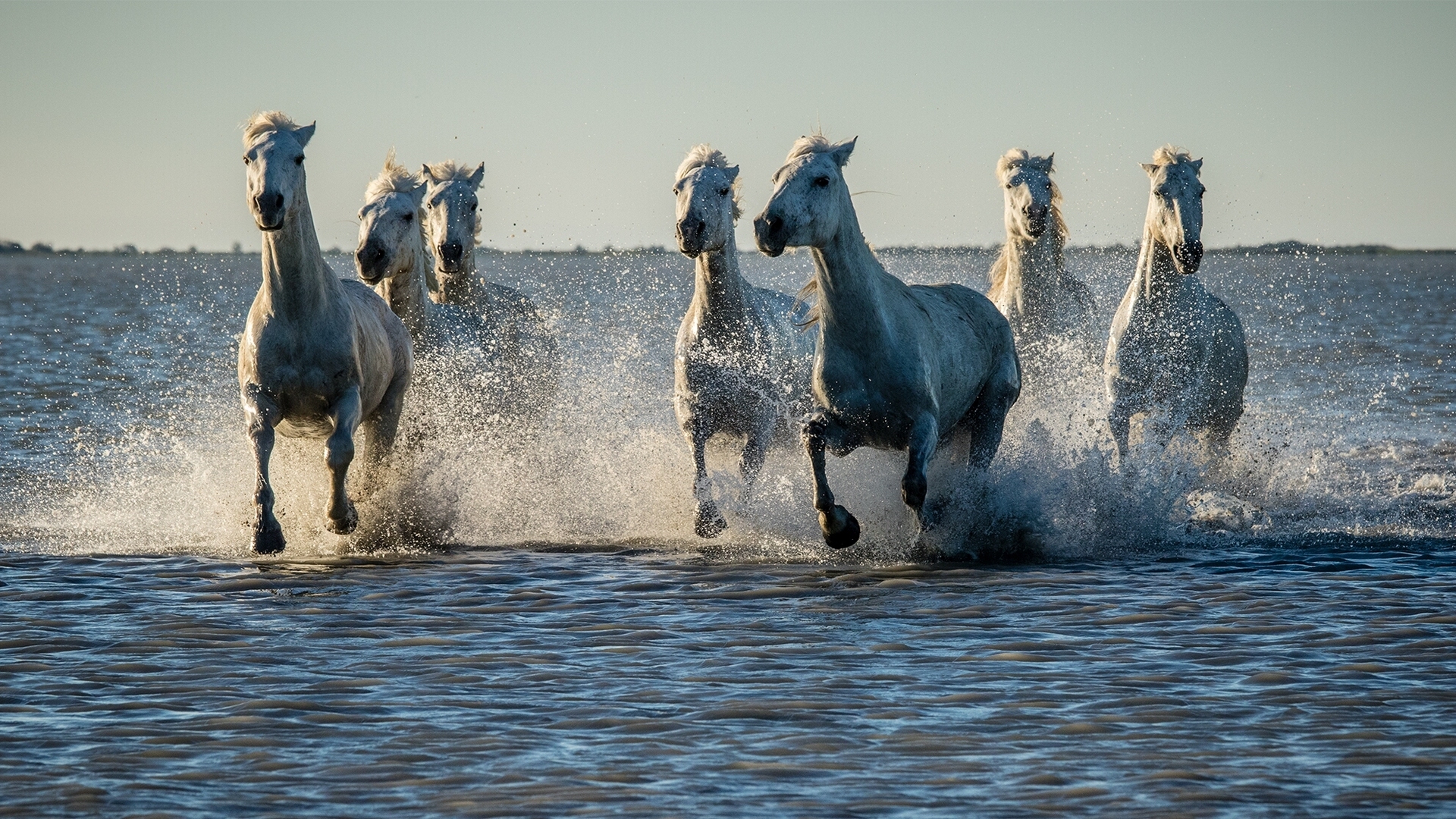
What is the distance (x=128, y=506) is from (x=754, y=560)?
14.8ft

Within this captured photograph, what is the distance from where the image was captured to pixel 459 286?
39.2ft

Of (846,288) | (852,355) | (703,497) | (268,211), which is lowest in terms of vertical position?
(703,497)

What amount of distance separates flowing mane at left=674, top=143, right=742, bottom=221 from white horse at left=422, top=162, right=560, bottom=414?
2.00 m

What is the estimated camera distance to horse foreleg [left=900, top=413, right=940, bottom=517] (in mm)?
8469

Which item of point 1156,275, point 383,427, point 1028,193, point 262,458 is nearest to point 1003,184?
point 1028,193

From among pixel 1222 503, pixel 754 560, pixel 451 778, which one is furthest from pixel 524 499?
pixel 451 778

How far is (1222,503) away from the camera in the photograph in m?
10.7

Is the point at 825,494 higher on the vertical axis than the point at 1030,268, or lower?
lower

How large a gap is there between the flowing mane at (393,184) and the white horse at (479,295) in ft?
1.04

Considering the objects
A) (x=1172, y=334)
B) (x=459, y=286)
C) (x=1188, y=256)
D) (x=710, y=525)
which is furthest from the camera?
(x=459, y=286)

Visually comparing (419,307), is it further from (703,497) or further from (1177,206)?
(1177,206)

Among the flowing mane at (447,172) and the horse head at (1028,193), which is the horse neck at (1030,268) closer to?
the horse head at (1028,193)

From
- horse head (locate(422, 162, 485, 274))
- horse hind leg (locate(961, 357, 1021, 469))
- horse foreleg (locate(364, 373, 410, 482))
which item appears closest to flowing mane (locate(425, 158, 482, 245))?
horse head (locate(422, 162, 485, 274))

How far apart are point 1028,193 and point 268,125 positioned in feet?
16.5
